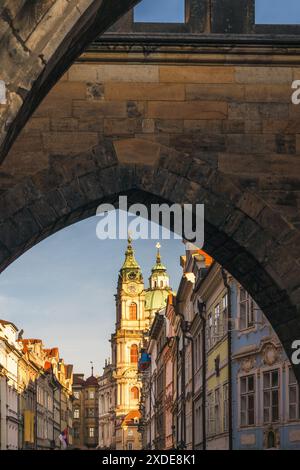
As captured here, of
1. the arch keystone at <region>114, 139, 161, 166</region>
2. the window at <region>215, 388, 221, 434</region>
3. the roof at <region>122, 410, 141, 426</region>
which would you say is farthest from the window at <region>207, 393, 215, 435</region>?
the roof at <region>122, 410, 141, 426</region>

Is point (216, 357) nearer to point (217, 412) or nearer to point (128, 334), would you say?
point (217, 412)

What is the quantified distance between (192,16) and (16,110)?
25.3ft

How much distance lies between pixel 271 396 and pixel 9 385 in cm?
3548

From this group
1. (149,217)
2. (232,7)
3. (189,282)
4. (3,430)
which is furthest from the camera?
(3,430)

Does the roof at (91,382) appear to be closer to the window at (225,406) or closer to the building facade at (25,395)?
the building facade at (25,395)

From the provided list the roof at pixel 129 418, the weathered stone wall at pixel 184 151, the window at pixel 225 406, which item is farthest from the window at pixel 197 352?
the roof at pixel 129 418

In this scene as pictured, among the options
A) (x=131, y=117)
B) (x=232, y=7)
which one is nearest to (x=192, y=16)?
(x=232, y=7)

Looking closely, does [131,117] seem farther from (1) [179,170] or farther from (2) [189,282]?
(2) [189,282]

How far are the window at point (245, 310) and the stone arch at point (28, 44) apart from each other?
20388 mm

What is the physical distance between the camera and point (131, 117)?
1240cm

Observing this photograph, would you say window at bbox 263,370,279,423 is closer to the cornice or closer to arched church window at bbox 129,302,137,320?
the cornice

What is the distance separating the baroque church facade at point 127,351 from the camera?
128 meters

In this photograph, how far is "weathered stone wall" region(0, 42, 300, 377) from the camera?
12141 mm

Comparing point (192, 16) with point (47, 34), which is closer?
point (47, 34)
